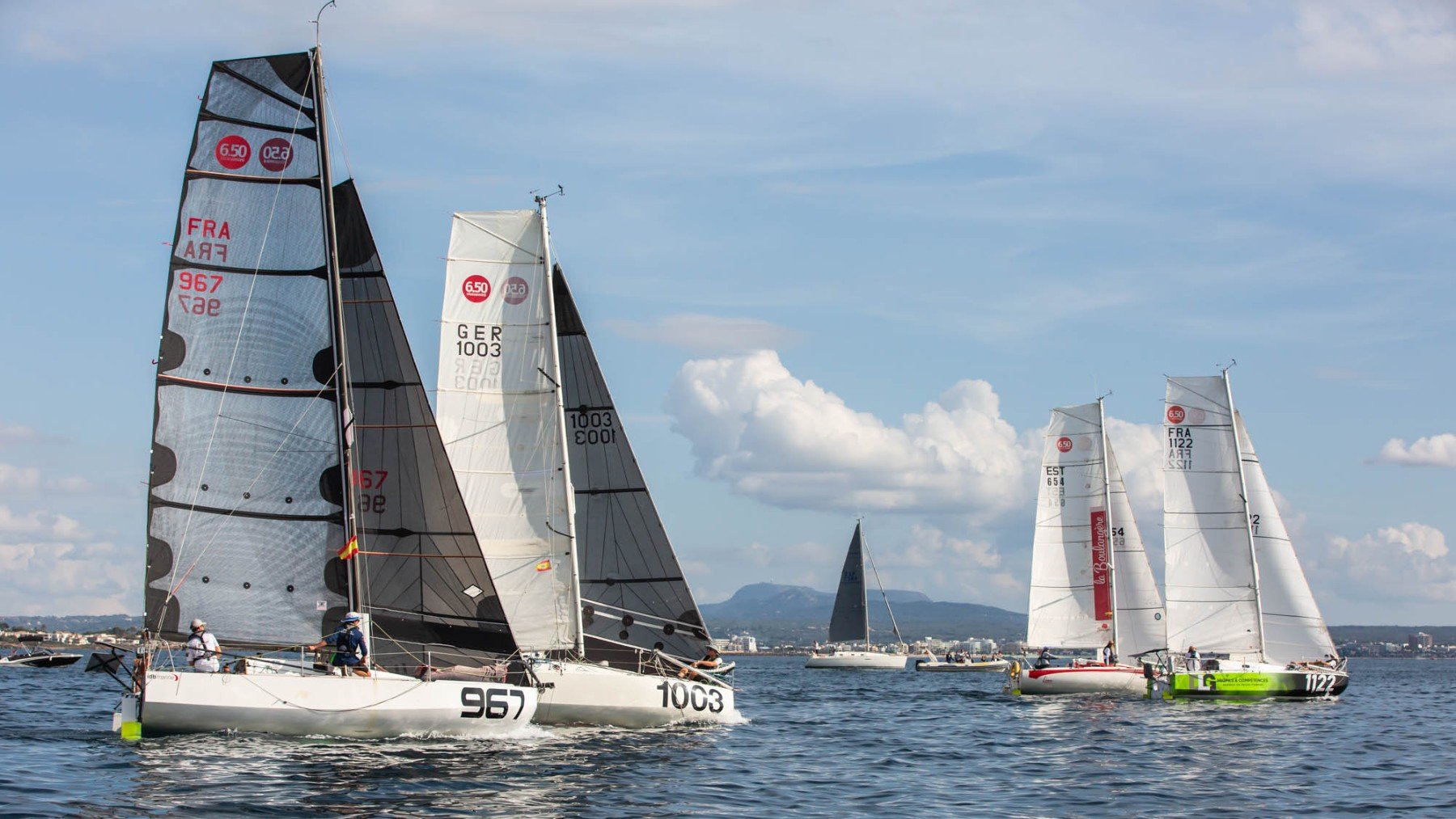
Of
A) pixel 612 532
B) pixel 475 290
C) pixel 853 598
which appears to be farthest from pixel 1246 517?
pixel 853 598

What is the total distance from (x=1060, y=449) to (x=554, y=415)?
29148mm

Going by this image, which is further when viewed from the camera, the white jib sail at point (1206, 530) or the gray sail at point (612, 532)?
the white jib sail at point (1206, 530)

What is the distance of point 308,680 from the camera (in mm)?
22719

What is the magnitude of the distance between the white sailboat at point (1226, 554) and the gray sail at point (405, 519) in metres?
29.0

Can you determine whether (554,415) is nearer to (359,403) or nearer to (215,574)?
(359,403)

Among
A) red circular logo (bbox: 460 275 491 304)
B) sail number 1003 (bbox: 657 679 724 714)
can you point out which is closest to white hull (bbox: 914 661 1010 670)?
sail number 1003 (bbox: 657 679 724 714)

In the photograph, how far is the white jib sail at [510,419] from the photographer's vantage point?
1189 inches

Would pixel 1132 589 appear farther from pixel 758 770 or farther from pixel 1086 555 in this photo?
pixel 758 770

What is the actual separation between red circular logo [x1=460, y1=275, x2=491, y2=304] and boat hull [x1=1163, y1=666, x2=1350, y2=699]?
26.9 metres

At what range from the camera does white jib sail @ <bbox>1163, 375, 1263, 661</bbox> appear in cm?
4872

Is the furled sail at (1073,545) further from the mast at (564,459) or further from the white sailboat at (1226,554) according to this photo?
the mast at (564,459)

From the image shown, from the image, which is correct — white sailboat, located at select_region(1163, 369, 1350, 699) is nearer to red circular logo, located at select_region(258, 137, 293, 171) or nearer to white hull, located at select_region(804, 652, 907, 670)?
red circular logo, located at select_region(258, 137, 293, 171)

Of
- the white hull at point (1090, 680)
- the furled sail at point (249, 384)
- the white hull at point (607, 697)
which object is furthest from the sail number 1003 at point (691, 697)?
the white hull at point (1090, 680)

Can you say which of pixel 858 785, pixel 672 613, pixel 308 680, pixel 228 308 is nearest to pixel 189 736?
pixel 308 680
